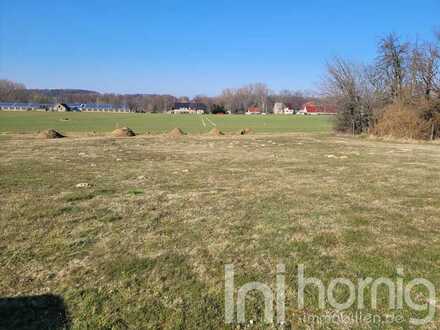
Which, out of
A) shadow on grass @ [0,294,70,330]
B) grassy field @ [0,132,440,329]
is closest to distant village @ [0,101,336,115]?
grassy field @ [0,132,440,329]

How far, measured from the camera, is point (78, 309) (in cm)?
263

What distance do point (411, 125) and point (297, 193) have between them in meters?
18.6

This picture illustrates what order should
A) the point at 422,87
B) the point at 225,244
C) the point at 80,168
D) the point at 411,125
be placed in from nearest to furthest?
the point at 225,244 < the point at 80,168 < the point at 411,125 < the point at 422,87

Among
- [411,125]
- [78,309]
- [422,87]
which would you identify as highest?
[422,87]

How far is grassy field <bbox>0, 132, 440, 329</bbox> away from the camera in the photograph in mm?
2701

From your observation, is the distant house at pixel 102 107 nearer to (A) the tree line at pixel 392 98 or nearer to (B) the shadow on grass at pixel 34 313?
(A) the tree line at pixel 392 98

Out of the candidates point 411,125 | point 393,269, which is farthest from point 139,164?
point 411,125

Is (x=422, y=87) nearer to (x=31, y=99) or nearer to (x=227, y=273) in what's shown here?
(x=227, y=273)
